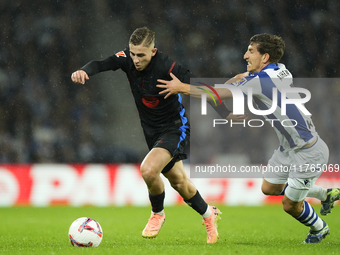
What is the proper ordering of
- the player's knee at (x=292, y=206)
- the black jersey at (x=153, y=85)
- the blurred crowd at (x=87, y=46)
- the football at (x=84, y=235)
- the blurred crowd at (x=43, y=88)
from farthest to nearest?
the blurred crowd at (x=87, y=46) → the blurred crowd at (x=43, y=88) → the black jersey at (x=153, y=85) → the player's knee at (x=292, y=206) → the football at (x=84, y=235)

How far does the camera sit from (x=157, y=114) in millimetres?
4855

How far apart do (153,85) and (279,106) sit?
127 cm

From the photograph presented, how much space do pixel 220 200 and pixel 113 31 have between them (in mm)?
6567

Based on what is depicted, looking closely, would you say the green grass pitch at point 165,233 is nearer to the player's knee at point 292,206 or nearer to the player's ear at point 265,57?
the player's knee at point 292,206

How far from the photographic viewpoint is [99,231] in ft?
14.1

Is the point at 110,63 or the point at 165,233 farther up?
the point at 110,63

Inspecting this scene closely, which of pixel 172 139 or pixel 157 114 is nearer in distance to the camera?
pixel 172 139

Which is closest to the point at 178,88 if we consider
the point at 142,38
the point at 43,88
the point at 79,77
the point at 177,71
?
the point at 177,71

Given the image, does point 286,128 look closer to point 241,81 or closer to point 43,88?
point 241,81

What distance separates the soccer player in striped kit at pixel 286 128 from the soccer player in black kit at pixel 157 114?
0.56ft

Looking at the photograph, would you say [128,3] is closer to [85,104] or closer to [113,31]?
[113,31]

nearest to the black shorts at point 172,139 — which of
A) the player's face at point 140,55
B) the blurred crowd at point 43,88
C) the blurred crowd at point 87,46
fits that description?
the player's face at point 140,55

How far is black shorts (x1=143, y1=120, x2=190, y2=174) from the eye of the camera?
4.63 meters

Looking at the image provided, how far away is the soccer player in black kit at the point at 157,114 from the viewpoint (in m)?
4.62
